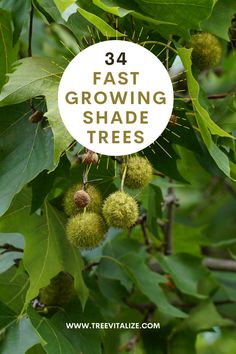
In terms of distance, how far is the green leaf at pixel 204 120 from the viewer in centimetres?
208

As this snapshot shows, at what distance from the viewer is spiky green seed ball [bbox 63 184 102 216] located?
2.28 metres

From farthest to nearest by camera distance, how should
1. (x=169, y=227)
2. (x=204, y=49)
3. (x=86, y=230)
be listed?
(x=169, y=227) → (x=204, y=49) → (x=86, y=230)

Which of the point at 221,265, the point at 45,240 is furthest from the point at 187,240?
the point at 45,240

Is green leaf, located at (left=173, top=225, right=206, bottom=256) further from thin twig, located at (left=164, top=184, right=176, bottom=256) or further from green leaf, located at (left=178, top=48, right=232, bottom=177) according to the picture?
green leaf, located at (left=178, top=48, right=232, bottom=177)

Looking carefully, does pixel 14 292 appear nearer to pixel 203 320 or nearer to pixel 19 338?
pixel 19 338

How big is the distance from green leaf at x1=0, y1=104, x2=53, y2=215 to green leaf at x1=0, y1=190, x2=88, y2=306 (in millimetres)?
138

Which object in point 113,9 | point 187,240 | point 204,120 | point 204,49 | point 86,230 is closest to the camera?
point 113,9

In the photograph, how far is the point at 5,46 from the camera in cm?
252

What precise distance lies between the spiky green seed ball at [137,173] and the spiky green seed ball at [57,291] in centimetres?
44

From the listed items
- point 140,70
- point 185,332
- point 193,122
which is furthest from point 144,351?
point 140,70

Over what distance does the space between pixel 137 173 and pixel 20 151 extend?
357mm

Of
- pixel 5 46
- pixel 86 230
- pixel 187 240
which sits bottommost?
pixel 187 240

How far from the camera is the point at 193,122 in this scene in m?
2.40

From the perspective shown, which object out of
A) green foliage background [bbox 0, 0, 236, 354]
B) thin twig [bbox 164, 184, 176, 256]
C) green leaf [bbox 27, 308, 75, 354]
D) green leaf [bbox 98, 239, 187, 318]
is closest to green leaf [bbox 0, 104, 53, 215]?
green foliage background [bbox 0, 0, 236, 354]
